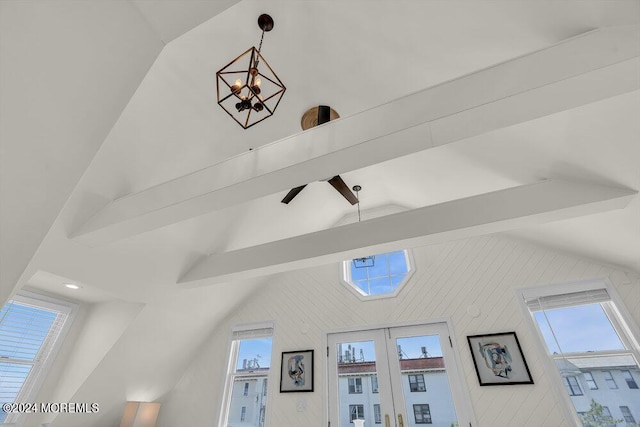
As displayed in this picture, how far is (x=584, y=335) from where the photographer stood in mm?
3436

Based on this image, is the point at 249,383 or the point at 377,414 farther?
the point at 249,383

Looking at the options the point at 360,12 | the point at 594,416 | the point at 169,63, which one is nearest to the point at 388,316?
the point at 594,416

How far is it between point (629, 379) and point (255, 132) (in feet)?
15.0

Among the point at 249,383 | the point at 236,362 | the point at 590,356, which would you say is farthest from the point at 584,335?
the point at 236,362

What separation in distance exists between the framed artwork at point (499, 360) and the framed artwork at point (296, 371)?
6.94 feet

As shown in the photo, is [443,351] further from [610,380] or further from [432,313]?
[610,380]

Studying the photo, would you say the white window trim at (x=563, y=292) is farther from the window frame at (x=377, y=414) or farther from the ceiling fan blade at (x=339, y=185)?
the ceiling fan blade at (x=339, y=185)

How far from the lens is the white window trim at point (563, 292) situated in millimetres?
3180

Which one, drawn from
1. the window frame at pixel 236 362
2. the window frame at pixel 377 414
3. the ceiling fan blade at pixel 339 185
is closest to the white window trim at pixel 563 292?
the window frame at pixel 377 414

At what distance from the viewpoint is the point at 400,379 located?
389cm

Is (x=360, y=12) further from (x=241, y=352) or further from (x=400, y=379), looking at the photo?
(x=241, y=352)

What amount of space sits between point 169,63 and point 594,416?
5.17 metres

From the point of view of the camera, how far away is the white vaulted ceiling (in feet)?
4.17

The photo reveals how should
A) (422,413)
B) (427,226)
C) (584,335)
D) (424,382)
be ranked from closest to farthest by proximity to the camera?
(427,226)
(584,335)
(422,413)
(424,382)
